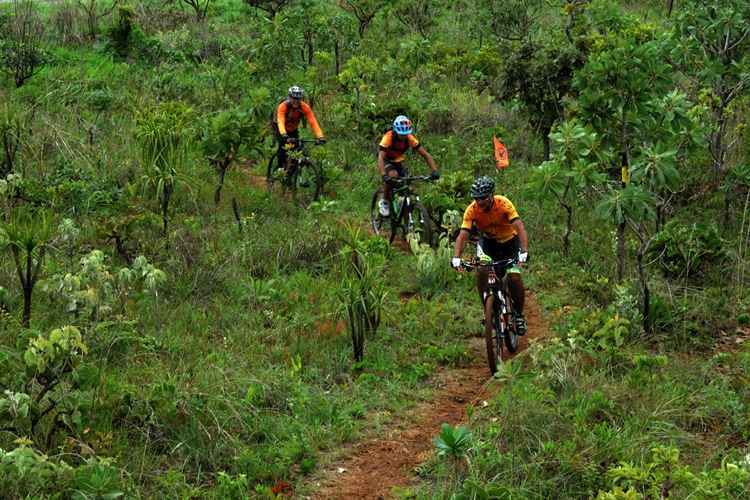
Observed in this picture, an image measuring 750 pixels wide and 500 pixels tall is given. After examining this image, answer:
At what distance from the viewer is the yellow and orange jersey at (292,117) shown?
1473cm

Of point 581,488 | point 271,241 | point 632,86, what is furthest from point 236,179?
point 581,488

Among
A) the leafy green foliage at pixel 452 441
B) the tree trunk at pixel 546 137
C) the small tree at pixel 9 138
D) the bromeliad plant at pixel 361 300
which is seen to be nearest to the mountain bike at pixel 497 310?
the bromeliad plant at pixel 361 300

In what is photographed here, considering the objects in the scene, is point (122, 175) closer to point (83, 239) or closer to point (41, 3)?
point (83, 239)

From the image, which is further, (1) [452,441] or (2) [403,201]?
(2) [403,201]

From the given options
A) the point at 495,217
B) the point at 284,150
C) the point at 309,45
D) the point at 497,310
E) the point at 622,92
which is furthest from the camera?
the point at 309,45

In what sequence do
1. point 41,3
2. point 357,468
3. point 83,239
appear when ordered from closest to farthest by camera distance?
point 357,468 < point 83,239 < point 41,3

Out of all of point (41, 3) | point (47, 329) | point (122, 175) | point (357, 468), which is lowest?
point (357, 468)

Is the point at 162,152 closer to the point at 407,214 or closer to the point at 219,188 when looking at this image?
the point at 219,188

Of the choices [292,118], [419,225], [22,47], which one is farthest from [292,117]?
[22,47]

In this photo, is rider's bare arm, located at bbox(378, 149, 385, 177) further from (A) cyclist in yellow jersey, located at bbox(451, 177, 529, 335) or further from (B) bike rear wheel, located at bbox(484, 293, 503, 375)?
(B) bike rear wheel, located at bbox(484, 293, 503, 375)

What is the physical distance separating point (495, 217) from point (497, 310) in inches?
44.3

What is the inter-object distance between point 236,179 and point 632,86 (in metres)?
7.86

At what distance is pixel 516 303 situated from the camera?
10.2m

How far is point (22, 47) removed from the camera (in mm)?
18562
